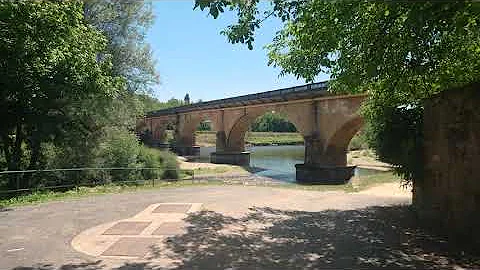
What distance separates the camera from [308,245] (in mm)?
7137

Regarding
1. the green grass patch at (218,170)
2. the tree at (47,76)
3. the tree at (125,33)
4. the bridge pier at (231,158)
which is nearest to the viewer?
the tree at (47,76)

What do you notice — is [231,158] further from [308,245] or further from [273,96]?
[308,245]

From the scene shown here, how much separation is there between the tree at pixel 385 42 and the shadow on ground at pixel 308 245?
210 centimetres

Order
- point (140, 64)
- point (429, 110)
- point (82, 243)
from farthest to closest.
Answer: point (140, 64), point (429, 110), point (82, 243)

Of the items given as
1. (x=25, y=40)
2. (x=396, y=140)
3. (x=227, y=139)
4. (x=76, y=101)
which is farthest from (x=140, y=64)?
(x=227, y=139)

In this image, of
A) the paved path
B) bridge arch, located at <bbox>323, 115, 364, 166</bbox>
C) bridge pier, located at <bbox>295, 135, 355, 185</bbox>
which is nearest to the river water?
bridge pier, located at <bbox>295, 135, 355, 185</bbox>

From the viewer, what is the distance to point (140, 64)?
1019 inches

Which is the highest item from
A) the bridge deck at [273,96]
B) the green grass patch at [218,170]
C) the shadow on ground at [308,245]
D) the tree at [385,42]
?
the bridge deck at [273,96]

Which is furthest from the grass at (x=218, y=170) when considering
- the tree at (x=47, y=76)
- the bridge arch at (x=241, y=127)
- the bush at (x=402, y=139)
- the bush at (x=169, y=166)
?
the bush at (x=402, y=139)

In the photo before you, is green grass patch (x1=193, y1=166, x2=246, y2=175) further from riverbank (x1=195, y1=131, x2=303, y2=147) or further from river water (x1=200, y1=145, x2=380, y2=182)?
riverbank (x1=195, y1=131, x2=303, y2=147)

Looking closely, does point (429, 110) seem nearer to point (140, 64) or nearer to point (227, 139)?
point (140, 64)

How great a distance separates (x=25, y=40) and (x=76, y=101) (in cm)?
374

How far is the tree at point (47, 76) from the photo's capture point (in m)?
12.2

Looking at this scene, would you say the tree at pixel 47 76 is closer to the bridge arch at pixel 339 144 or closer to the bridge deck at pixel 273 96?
the bridge deck at pixel 273 96
